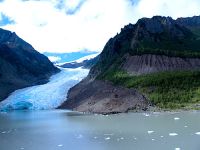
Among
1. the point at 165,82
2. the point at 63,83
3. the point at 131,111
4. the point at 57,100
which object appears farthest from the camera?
the point at 63,83

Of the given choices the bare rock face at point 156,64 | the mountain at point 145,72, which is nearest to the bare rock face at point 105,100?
the mountain at point 145,72

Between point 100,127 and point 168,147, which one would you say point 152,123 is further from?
point 168,147

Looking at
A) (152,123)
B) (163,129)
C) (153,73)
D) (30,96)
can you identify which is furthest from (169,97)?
(30,96)

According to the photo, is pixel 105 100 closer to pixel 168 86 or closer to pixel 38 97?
pixel 168 86

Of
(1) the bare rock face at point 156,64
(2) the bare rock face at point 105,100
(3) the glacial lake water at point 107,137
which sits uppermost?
(1) the bare rock face at point 156,64

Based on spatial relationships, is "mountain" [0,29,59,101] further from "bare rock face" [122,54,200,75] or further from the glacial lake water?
the glacial lake water

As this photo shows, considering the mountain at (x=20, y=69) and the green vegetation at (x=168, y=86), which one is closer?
the green vegetation at (x=168, y=86)

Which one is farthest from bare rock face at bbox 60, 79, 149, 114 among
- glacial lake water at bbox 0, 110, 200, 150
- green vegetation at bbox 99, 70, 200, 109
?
glacial lake water at bbox 0, 110, 200, 150

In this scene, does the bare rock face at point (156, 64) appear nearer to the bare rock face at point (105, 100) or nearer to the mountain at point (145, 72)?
the mountain at point (145, 72)
